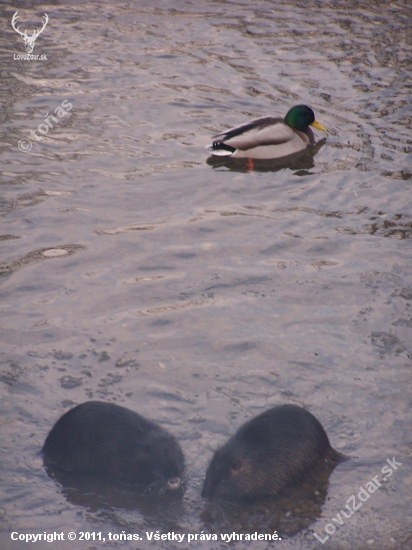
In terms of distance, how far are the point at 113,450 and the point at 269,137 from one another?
6295 millimetres

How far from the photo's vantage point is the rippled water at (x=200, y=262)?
4812 mm

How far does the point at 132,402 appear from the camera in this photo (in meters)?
5.23

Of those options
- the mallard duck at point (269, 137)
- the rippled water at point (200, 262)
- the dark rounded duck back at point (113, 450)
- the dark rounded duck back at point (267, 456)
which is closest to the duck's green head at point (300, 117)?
the mallard duck at point (269, 137)

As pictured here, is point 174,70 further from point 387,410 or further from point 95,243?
point 387,410

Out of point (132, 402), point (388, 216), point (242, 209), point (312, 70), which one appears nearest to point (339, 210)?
point (388, 216)

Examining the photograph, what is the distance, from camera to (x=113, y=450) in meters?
4.50

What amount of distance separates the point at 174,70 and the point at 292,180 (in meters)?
4.00

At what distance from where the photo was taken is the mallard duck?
31.2ft

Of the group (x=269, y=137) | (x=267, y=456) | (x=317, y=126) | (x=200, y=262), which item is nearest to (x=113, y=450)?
(x=267, y=456)

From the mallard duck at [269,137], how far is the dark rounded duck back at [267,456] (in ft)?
17.8

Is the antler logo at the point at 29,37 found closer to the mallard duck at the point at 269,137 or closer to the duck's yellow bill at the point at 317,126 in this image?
the mallard duck at the point at 269,137

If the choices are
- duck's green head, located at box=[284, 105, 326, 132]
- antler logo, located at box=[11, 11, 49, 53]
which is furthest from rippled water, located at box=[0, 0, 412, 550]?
duck's green head, located at box=[284, 105, 326, 132]

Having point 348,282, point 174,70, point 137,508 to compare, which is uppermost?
point 174,70

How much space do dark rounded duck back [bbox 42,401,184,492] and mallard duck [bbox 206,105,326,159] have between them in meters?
5.55
